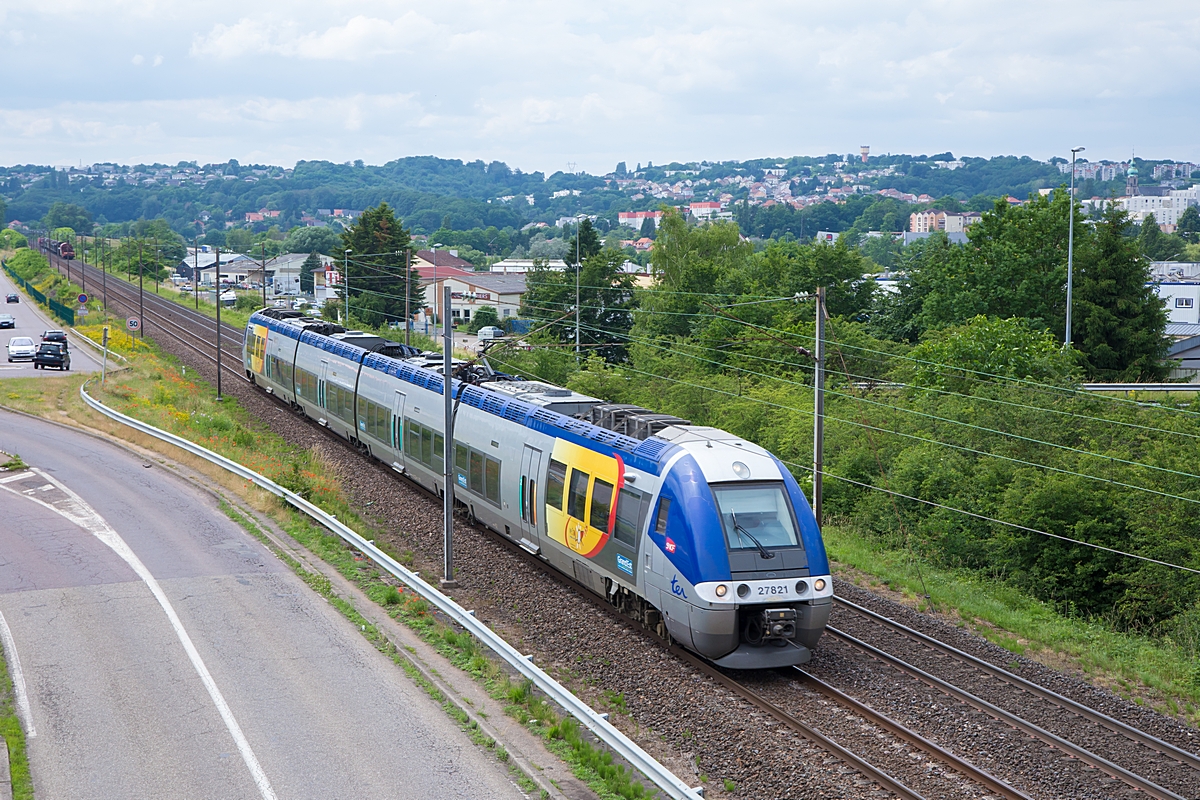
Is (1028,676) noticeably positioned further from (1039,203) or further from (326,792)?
(1039,203)

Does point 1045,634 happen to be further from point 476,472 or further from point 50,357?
point 50,357

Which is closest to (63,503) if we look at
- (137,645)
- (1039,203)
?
(137,645)

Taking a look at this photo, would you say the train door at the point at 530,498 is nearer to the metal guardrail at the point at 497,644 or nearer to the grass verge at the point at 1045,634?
the metal guardrail at the point at 497,644

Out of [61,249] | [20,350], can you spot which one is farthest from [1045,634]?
[61,249]

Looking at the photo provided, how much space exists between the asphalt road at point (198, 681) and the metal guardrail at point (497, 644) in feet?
4.78

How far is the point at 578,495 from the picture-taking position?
760 inches

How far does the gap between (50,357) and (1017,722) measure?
4698 centimetres

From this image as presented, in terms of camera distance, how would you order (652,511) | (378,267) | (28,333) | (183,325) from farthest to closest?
(378,267), (183,325), (28,333), (652,511)

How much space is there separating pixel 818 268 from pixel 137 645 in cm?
5041

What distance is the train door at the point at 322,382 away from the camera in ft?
121

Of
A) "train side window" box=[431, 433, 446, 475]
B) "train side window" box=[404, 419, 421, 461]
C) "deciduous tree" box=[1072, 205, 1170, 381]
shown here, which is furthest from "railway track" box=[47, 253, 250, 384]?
"deciduous tree" box=[1072, 205, 1170, 381]

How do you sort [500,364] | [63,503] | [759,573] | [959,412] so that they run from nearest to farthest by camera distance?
[759,573]
[63,503]
[959,412]
[500,364]

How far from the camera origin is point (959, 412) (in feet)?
99.8

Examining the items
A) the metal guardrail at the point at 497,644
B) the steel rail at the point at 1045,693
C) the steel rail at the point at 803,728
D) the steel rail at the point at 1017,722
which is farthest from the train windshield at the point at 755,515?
the steel rail at the point at 1045,693
